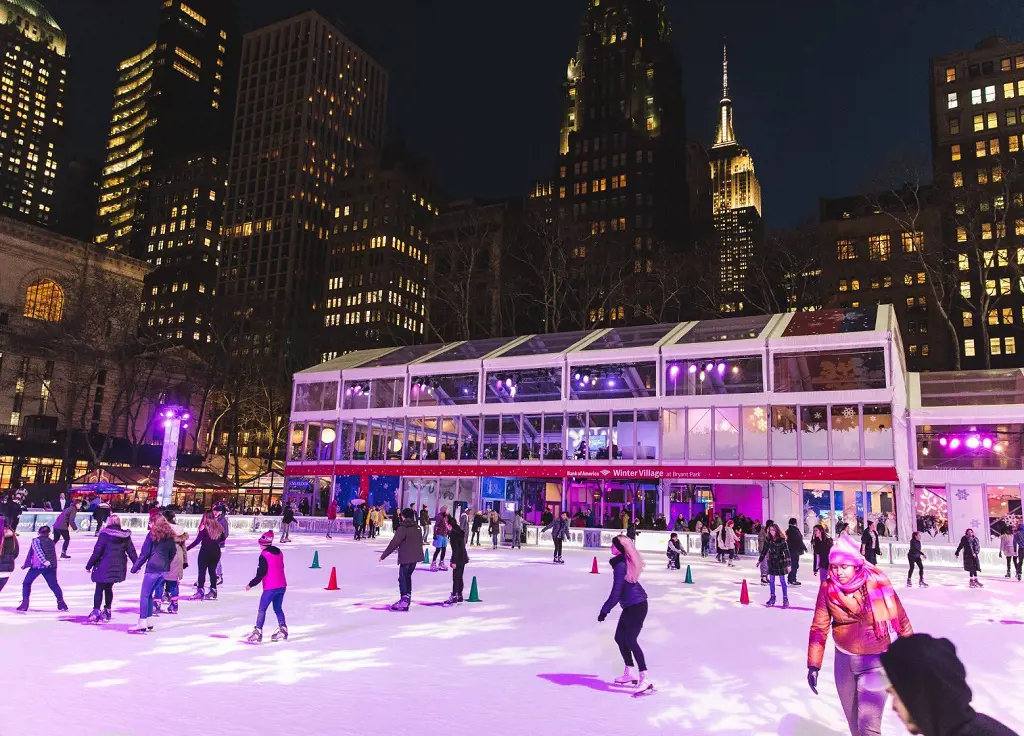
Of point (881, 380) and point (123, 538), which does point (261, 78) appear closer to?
point (881, 380)

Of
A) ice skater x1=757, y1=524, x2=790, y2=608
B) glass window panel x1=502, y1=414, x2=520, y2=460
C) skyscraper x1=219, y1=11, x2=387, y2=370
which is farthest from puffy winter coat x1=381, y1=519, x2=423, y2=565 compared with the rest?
skyscraper x1=219, y1=11, x2=387, y2=370

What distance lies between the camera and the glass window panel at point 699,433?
3494 cm

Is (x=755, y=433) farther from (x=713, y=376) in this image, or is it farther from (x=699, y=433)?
(x=713, y=376)

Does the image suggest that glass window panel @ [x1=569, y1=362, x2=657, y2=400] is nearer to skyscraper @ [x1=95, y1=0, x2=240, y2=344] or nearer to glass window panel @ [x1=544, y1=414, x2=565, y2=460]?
glass window panel @ [x1=544, y1=414, x2=565, y2=460]

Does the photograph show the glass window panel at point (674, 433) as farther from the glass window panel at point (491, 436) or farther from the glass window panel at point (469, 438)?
the glass window panel at point (469, 438)

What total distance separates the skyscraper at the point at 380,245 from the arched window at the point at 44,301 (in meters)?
60.0

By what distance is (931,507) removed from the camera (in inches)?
1428

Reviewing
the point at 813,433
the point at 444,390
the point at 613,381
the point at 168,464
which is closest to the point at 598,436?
the point at 613,381

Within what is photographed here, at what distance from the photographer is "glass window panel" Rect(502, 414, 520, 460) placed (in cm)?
3981

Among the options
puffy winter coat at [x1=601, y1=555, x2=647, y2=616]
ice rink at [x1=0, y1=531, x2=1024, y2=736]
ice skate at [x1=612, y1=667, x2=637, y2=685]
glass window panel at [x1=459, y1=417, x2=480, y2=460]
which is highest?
glass window panel at [x1=459, y1=417, x2=480, y2=460]

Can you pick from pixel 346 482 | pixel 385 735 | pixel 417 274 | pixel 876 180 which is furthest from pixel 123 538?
pixel 417 274

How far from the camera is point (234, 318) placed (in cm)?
6525

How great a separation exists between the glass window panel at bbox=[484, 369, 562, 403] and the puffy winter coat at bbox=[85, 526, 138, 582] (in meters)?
29.5

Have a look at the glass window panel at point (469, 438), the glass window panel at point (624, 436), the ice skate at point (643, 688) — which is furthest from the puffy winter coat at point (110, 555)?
the glass window panel at point (469, 438)
